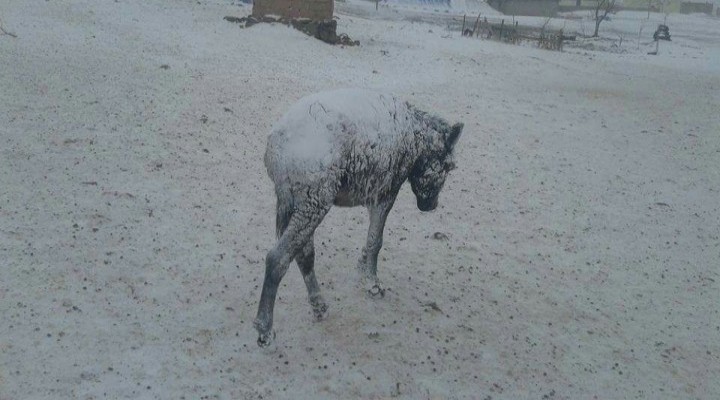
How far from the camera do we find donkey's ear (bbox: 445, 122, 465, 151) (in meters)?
6.52

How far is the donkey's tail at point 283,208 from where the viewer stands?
18.4ft

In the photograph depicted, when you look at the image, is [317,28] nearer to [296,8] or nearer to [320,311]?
[296,8]

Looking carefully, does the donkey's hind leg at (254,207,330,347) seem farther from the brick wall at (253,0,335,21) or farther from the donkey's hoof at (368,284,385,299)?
the brick wall at (253,0,335,21)

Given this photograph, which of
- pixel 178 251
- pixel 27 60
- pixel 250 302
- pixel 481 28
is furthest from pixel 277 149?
pixel 481 28

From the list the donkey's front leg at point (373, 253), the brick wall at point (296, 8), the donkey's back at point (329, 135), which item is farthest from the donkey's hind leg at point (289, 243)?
the brick wall at point (296, 8)

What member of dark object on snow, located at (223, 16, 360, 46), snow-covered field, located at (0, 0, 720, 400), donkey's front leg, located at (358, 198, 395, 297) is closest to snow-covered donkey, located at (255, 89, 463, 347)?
donkey's front leg, located at (358, 198, 395, 297)

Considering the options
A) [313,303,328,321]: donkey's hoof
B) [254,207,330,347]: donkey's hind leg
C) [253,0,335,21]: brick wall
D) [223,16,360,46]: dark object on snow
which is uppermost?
[253,0,335,21]: brick wall

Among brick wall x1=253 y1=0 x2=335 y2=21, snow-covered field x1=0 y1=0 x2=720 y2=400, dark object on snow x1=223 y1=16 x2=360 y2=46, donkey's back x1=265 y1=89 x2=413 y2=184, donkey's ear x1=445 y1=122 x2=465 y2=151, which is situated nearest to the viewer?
donkey's back x1=265 y1=89 x2=413 y2=184

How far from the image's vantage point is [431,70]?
1952 cm

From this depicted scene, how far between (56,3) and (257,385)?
18.5 meters

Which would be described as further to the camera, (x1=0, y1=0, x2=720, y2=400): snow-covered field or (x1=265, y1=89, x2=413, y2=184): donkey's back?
(x1=0, y1=0, x2=720, y2=400): snow-covered field

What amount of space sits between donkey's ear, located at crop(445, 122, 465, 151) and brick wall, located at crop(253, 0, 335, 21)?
1671 centimetres

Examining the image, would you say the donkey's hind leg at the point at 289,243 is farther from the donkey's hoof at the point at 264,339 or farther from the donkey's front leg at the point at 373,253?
the donkey's front leg at the point at 373,253

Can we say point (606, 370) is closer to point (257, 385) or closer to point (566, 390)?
point (566, 390)
